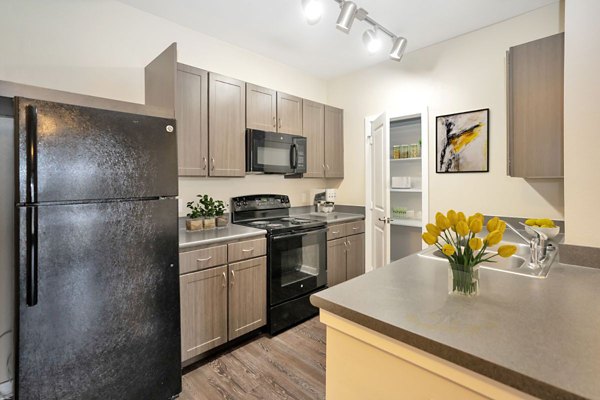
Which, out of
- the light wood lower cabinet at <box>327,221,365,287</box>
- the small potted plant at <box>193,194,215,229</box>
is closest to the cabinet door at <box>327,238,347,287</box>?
the light wood lower cabinet at <box>327,221,365,287</box>

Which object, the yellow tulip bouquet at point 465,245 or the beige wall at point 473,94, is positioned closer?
the yellow tulip bouquet at point 465,245

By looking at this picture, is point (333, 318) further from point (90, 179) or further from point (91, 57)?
point (91, 57)

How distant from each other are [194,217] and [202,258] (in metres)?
0.58

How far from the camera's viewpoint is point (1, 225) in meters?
1.76

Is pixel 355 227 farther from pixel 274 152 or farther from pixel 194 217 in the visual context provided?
pixel 194 217

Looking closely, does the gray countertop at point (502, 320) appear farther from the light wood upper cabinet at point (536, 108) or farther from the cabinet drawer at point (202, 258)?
the cabinet drawer at point (202, 258)

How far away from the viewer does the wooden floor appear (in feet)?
5.96

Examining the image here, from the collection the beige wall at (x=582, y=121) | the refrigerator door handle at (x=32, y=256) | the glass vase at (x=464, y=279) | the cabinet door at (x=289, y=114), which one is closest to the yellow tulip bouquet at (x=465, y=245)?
the glass vase at (x=464, y=279)

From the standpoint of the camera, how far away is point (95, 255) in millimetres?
1480

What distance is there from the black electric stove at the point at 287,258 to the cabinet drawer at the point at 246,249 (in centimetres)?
7

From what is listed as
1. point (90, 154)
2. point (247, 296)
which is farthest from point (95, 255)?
point (247, 296)

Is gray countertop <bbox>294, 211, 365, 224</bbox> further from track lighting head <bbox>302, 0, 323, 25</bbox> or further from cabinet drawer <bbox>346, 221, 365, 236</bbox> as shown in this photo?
track lighting head <bbox>302, 0, 323, 25</bbox>

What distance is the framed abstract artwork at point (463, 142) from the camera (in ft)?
8.76

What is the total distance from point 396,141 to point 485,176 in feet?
4.19
